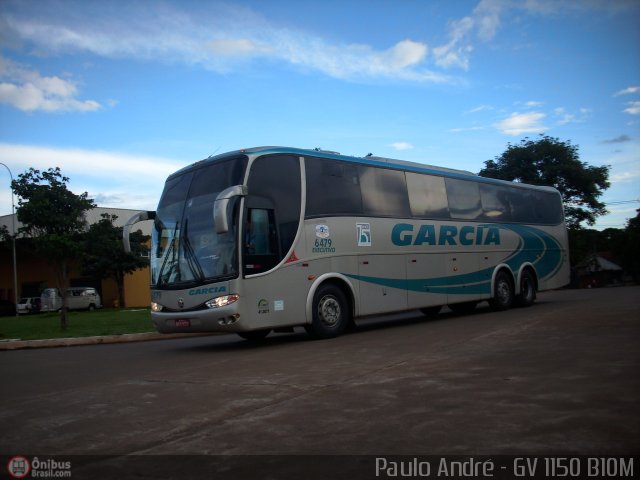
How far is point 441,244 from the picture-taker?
1454 cm

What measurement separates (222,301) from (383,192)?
5.05 metres

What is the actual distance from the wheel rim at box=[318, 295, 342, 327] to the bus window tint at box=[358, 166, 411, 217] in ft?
7.23

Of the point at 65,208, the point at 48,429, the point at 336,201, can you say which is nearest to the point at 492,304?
the point at 336,201

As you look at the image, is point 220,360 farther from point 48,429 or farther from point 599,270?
point 599,270

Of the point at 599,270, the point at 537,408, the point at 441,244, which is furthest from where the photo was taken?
the point at 599,270

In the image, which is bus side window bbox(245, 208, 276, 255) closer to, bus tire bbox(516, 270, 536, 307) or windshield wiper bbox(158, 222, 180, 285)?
windshield wiper bbox(158, 222, 180, 285)

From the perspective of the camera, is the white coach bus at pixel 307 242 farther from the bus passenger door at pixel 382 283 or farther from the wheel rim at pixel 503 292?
the wheel rim at pixel 503 292

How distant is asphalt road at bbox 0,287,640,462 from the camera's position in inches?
162

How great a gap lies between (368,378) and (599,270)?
6236cm

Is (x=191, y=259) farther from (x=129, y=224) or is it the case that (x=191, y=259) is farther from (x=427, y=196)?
(x=427, y=196)

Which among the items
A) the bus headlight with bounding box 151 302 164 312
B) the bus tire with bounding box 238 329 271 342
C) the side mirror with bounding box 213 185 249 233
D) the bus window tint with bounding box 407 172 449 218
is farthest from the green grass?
the bus window tint with bounding box 407 172 449 218

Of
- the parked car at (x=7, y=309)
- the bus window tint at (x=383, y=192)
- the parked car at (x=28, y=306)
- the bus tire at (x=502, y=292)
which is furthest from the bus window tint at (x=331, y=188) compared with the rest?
the parked car at (x=7, y=309)

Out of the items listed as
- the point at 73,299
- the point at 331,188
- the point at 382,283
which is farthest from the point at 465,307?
the point at 73,299

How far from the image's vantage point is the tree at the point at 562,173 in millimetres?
34781
